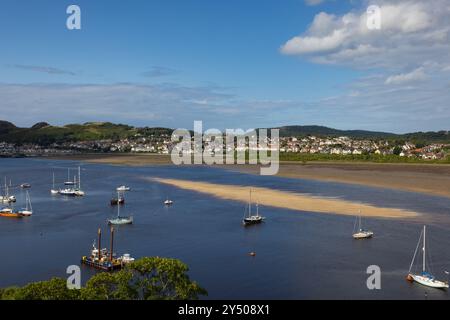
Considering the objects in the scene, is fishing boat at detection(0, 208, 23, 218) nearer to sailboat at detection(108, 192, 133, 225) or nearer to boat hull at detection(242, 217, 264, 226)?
sailboat at detection(108, 192, 133, 225)

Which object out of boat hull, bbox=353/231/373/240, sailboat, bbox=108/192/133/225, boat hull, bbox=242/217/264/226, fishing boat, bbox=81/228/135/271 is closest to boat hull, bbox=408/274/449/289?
boat hull, bbox=353/231/373/240

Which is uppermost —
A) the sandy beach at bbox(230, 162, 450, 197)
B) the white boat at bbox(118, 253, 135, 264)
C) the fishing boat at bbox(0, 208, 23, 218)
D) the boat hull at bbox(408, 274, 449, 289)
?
the sandy beach at bbox(230, 162, 450, 197)

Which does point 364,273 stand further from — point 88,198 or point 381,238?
point 88,198

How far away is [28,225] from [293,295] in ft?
104

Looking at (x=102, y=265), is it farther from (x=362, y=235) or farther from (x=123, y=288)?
(x=362, y=235)

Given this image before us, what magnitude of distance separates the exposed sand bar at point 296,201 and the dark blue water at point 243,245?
283cm

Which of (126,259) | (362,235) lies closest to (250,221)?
(362,235)

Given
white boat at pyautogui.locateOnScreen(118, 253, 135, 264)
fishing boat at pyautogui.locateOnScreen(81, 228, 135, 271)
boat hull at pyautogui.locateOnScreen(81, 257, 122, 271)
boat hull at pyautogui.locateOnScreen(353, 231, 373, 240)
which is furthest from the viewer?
boat hull at pyautogui.locateOnScreen(353, 231, 373, 240)

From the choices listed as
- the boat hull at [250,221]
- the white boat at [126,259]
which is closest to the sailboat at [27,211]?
the white boat at [126,259]

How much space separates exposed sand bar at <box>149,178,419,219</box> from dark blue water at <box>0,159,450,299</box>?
283 centimetres

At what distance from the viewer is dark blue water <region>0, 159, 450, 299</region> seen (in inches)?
1156

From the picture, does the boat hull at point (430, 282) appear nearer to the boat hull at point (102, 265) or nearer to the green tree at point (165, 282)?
the green tree at point (165, 282)

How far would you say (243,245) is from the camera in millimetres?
39594
